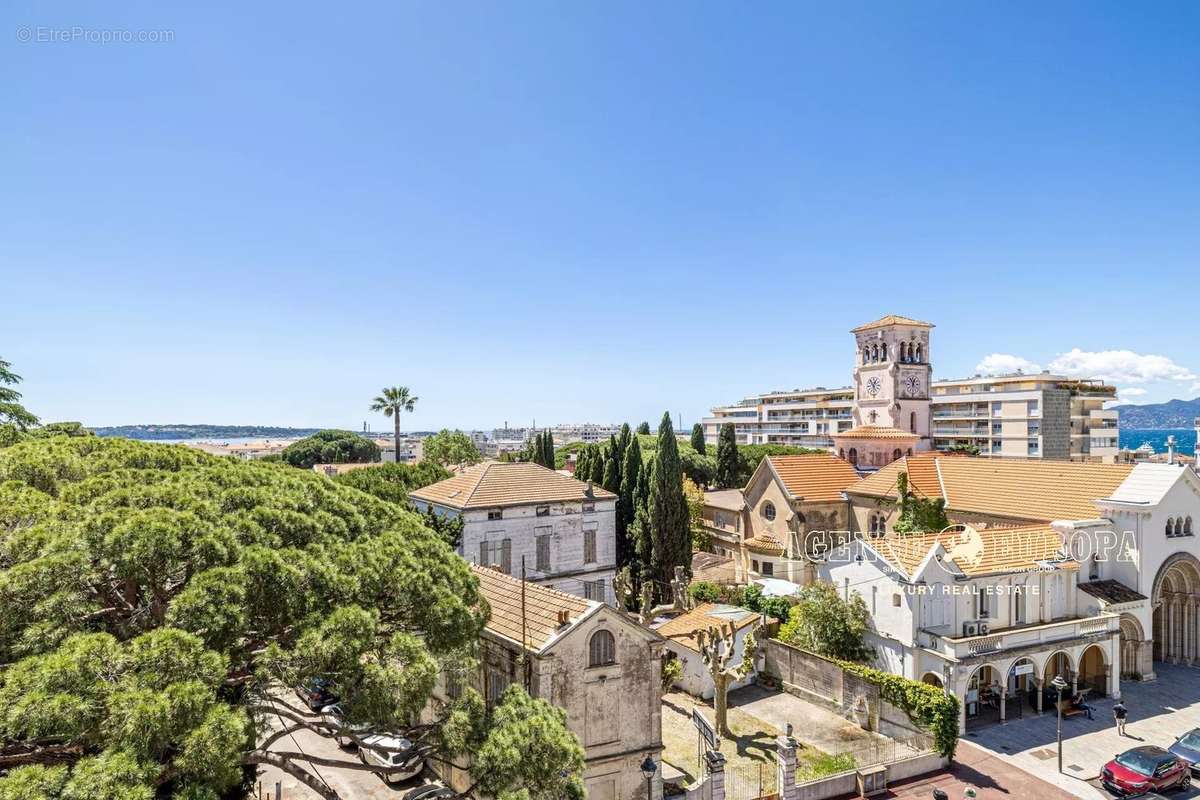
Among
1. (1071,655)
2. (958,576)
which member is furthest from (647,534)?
(1071,655)

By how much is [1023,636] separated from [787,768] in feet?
43.6

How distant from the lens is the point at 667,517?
44.6 metres

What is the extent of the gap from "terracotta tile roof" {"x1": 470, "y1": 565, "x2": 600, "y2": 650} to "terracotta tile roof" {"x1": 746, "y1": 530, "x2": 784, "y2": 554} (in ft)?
83.0

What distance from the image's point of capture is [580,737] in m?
20.4

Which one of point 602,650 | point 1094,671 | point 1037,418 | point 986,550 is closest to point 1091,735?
point 1094,671

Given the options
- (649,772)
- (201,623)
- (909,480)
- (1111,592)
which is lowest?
(649,772)

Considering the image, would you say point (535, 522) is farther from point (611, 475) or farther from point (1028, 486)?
point (1028, 486)

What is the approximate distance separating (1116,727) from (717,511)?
1343 inches

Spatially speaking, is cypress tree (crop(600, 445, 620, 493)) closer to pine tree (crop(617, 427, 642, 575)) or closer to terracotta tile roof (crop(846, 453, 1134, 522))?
pine tree (crop(617, 427, 642, 575))

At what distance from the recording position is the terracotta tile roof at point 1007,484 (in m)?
36.2

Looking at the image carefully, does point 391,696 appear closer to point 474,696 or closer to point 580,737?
point 474,696

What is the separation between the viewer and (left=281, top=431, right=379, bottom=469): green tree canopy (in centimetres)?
13262

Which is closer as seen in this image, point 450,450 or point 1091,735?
point 1091,735

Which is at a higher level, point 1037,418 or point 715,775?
point 1037,418
